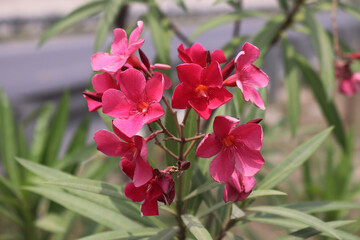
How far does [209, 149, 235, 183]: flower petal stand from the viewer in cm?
57

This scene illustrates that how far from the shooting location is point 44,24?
9078 mm

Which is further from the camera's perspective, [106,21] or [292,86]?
[292,86]

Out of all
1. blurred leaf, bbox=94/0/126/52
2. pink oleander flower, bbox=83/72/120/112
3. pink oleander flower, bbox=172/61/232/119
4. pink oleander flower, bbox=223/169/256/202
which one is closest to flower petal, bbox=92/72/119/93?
pink oleander flower, bbox=83/72/120/112

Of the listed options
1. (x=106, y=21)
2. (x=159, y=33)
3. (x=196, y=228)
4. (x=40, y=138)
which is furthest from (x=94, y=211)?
(x=40, y=138)

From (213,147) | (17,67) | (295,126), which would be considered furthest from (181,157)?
(17,67)

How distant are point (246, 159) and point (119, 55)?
26 cm

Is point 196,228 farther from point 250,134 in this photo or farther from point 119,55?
point 119,55

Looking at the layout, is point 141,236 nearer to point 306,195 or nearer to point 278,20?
point 278,20

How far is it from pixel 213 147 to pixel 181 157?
10 cm

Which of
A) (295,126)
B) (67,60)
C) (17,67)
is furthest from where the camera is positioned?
(67,60)

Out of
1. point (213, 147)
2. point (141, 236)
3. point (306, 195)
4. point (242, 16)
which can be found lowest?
point (306, 195)

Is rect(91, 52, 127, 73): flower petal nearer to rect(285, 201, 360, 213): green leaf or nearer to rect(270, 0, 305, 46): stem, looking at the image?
rect(285, 201, 360, 213): green leaf

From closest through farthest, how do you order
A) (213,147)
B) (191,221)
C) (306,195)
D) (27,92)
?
1. (213,147)
2. (191,221)
3. (306,195)
4. (27,92)

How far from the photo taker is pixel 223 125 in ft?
1.85
